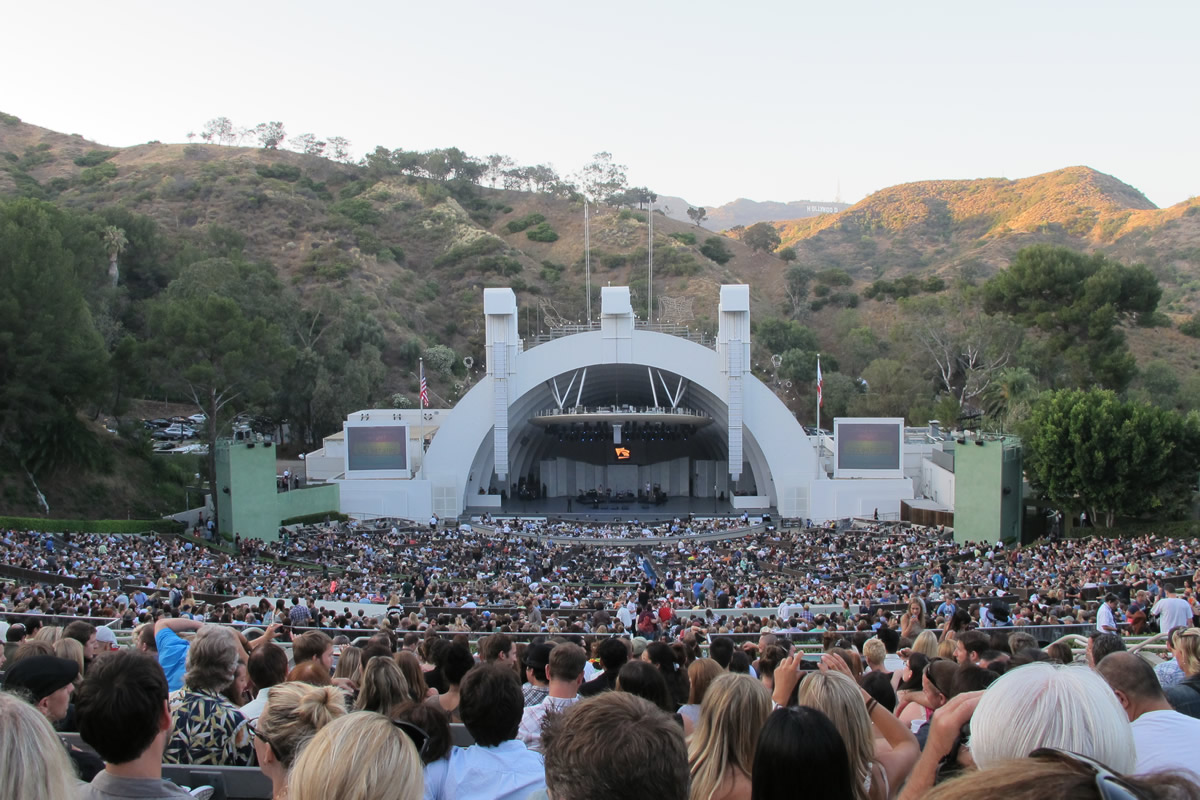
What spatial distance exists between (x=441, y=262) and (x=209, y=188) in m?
20.0

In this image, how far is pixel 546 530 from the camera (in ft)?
111

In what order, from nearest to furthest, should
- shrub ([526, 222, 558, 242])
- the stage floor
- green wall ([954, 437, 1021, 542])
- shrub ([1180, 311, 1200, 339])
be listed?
green wall ([954, 437, 1021, 542]), the stage floor, shrub ([1180, 311, 1200, 339]), shrub ([526, 222, 558, 242])

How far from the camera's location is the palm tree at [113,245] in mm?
53188

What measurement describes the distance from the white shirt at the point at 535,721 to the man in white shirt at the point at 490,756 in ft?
2.22

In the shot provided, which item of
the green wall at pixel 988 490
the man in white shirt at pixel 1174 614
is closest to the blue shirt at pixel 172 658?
the man in white shirt at pixel 1174 614

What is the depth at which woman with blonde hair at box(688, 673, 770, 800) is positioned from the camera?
3.31 m

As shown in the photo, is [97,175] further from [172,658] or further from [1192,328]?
[172,658]

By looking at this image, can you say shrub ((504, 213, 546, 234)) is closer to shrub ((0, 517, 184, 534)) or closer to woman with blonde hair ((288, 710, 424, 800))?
shrub ((0, 517, 184, 534))

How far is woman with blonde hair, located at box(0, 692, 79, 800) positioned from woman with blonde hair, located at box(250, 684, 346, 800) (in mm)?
1254

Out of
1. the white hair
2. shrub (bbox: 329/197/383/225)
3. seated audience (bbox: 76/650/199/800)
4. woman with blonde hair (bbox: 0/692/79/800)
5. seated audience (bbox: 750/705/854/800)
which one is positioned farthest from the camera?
shrub (bbox: 329/197/383/225)

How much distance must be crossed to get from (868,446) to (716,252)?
191 ft

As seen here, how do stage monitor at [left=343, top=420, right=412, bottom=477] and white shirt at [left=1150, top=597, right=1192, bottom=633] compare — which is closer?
white shirt at [left=1150, top=597, right=1192, bottom=633]

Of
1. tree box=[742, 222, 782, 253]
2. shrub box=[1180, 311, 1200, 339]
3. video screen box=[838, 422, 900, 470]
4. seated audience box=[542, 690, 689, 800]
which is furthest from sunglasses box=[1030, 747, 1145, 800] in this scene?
tree box=[742, 222, 782, 253]

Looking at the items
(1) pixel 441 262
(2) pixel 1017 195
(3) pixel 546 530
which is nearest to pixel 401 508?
(3) pixel 546 530
